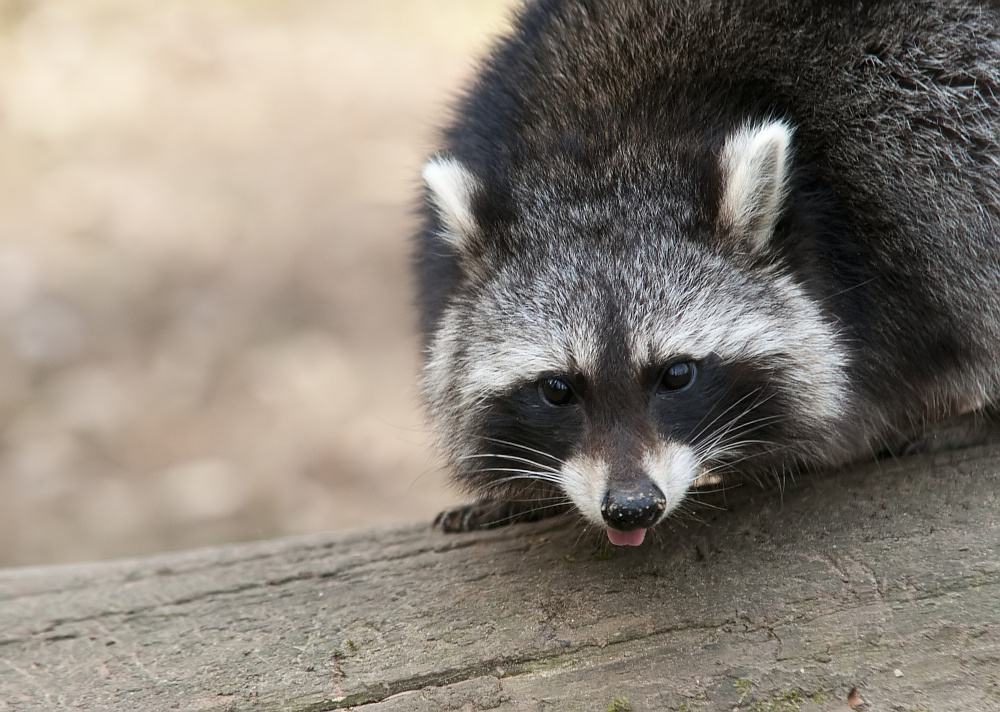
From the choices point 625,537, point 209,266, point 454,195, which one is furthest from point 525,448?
point 209,266

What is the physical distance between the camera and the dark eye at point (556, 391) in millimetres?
4203

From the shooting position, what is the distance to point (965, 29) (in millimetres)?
4598

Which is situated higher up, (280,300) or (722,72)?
(722,72)

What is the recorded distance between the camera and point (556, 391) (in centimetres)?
422

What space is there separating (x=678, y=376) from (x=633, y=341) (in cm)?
25

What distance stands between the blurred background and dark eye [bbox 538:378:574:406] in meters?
1.88

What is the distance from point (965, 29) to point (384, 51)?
11.0 meters

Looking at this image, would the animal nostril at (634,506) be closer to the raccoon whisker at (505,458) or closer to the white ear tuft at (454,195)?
the raccoon whisker at (505,458)

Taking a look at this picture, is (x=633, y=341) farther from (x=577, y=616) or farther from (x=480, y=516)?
(x=480, y=516)

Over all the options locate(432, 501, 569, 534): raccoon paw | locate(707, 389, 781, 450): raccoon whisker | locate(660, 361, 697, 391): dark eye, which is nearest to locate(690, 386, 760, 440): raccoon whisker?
locate(707, 389, 781, 450): raccoon whisker

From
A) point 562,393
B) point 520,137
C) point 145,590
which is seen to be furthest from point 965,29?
point 145,590

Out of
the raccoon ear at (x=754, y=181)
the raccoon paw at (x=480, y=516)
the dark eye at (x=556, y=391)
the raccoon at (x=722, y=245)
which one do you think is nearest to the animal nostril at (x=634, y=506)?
the raccoon at (x=722, y=245)

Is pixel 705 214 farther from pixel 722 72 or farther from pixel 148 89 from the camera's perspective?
pixel 148 89

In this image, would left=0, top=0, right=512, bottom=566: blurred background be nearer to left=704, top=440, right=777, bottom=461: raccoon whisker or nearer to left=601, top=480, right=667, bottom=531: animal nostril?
left=704, top=440, right=777, bottom=461: raccoon whisker
